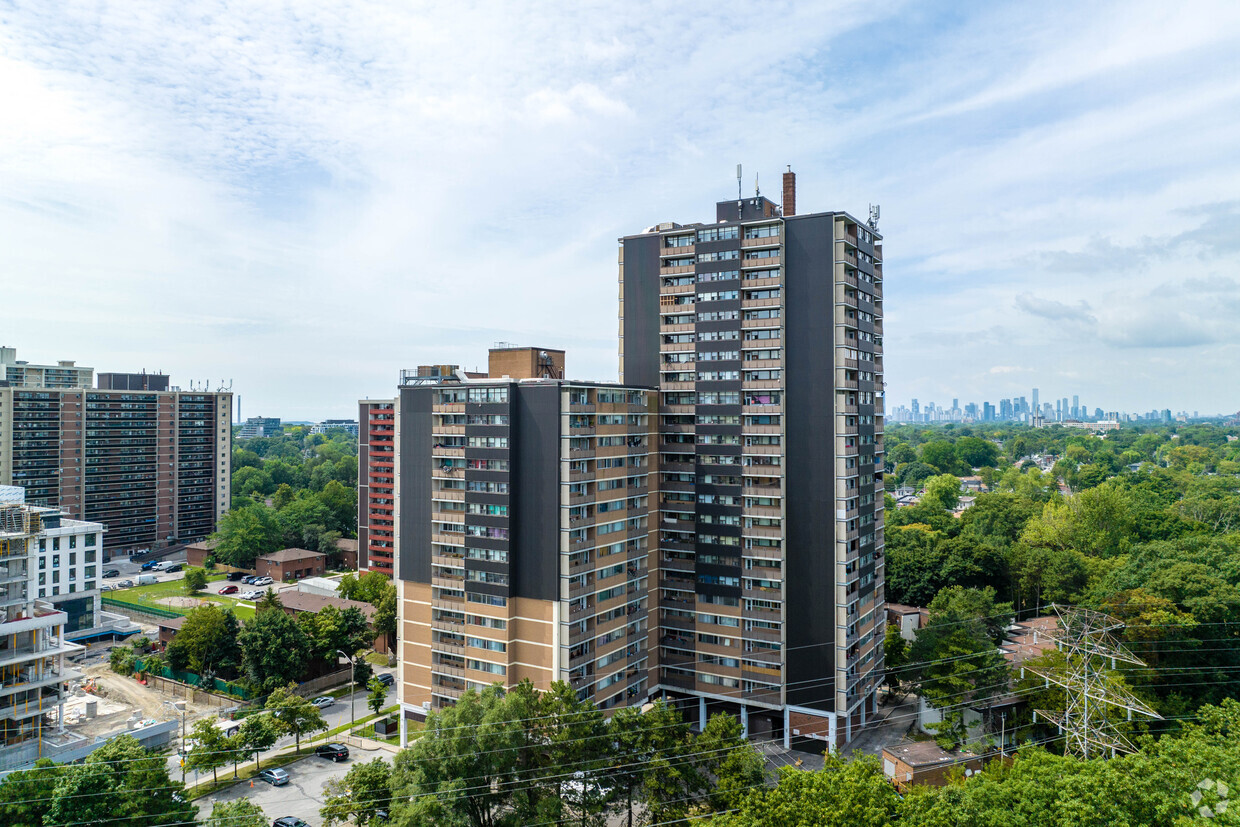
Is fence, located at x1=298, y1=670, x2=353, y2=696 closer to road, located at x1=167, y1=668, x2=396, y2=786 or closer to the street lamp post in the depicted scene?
the street lamp post

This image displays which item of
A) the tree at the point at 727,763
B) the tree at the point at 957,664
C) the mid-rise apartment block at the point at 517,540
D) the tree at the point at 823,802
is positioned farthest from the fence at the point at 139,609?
the tree at the point at 957,664

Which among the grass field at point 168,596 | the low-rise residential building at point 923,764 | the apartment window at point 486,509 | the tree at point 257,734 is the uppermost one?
the apartment window at point 486,509

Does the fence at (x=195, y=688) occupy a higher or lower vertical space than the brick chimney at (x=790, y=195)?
lower

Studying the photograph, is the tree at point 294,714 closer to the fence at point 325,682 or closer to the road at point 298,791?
the road at point 298,791

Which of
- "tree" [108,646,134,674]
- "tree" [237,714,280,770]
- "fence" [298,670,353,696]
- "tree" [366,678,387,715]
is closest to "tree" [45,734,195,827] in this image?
"tree" [237,714,280,770]

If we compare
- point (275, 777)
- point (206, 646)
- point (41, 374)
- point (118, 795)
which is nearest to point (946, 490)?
point (206, 646)

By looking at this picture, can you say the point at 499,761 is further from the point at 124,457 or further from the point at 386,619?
the point at 124,457
